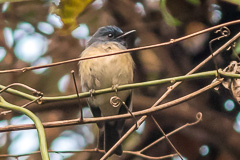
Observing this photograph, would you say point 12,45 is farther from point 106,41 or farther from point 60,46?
point 106,41

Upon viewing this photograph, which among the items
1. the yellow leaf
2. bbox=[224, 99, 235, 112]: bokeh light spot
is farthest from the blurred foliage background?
the yellow leaf

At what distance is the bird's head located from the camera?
3877 millimetres

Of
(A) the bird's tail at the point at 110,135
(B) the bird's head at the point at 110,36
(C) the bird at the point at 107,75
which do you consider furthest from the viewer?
(B) the bird's head at the point at 110,36

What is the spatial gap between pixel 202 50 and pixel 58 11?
6.71ft

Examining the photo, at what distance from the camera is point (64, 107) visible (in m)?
3.96

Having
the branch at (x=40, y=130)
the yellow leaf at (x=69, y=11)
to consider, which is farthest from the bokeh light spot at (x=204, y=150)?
the branch at (x=40, y=130)

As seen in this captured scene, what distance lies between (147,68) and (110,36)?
435mm

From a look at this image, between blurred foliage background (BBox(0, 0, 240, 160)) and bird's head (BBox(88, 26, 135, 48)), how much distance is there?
24 centimetres

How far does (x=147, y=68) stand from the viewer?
13.2 ft

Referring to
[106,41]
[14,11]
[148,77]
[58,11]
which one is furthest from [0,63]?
[58,11]

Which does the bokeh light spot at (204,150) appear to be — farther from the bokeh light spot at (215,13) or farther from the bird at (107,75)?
the bokeh light spot at (215,13)

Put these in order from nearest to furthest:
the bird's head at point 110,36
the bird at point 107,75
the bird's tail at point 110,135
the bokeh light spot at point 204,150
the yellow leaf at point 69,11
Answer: the yellow leaf at point 69,11, the bird's tail at point 110,135, the bird at point 107,75, the bokeh light spot at point 204,150, the bird's head at point 110,36

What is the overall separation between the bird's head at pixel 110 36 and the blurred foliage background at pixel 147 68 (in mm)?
238

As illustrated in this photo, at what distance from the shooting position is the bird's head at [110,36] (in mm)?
3877
